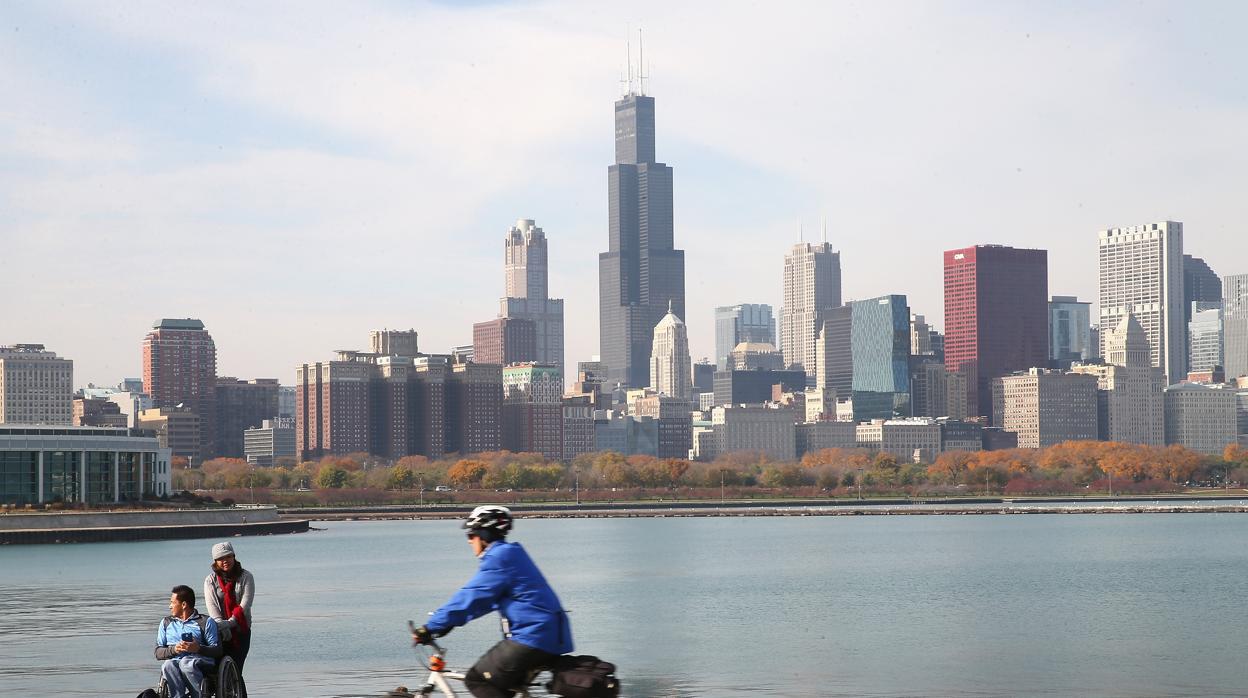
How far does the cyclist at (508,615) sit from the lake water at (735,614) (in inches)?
559

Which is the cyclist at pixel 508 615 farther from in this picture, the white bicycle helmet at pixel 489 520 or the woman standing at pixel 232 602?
the woman standing at pixel 232 602

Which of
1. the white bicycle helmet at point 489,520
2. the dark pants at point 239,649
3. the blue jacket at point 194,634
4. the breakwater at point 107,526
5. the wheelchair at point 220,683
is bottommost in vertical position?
the breakwater at point 107,526

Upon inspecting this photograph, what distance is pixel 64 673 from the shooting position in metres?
31.5

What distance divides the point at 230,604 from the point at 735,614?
32.4 metres

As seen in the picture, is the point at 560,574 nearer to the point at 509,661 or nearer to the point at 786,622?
the point at 786,622

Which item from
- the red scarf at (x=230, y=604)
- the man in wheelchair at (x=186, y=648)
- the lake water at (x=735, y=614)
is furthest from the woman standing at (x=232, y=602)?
the lake water at (x=735, y=614)

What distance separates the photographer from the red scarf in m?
20.5

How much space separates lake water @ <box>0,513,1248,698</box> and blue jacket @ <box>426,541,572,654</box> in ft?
46.9

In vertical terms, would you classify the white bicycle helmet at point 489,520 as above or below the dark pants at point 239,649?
above

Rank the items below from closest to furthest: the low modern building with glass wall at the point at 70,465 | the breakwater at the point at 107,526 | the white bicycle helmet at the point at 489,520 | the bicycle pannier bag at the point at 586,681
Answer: the bicycle pannier bag at the point at 586,681
the white bicycle helmet at the point at 489,520
the breakwater at the point at 107,526
the low modern building with glass wall at the point at 70,465

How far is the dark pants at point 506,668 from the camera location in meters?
15.8

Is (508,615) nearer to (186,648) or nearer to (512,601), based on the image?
(512,601)

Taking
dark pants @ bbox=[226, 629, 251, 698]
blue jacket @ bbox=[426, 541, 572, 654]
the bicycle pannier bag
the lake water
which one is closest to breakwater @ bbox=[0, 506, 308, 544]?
the lake water

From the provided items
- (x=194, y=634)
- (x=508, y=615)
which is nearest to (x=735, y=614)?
(x=194, y=634)
